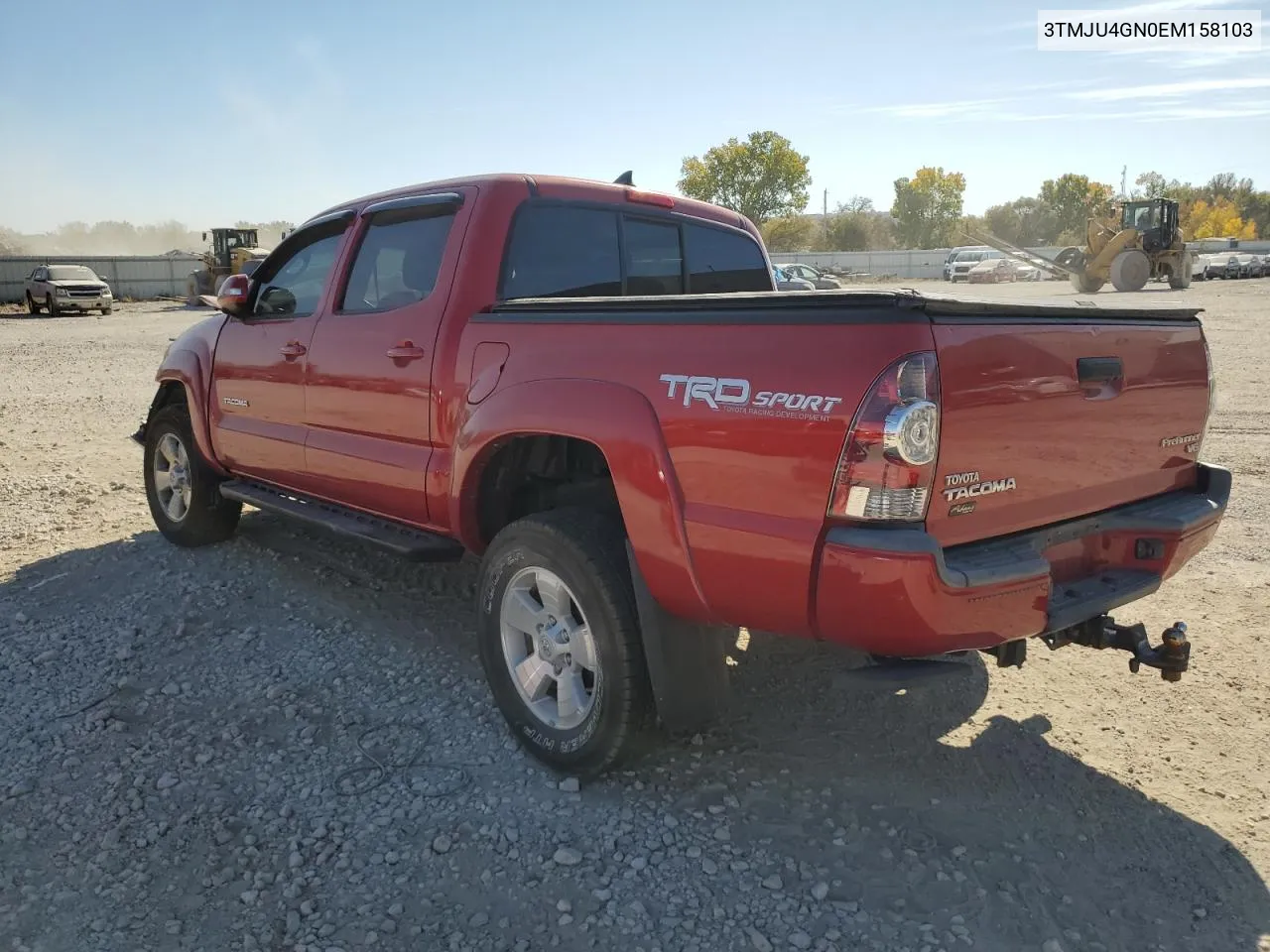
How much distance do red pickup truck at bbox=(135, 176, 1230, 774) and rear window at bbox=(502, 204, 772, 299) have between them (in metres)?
0.01

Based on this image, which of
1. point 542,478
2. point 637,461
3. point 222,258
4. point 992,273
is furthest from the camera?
point 992,273

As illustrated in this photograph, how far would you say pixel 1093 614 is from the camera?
2.89 meters

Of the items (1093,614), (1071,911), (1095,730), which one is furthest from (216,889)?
(1095,730)

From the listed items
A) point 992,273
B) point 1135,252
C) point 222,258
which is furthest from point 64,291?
point 992,273

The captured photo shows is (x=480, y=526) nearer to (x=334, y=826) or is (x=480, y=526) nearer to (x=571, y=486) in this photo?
(x=571, y=486)

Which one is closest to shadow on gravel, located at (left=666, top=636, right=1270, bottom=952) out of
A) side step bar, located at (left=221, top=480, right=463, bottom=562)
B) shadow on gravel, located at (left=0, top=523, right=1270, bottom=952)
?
shadow on gravel, located at (left=0, top=523, right=1270, bottom=952)

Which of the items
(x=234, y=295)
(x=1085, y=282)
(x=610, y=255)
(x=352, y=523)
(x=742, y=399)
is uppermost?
(x=610, y=255)

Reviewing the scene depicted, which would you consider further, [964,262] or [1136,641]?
[964,262]

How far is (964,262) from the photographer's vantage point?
4834 cm

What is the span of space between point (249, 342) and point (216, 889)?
10.2ft

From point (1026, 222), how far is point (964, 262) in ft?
183

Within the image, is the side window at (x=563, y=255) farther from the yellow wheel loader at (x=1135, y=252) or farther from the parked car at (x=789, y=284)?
the yellow wheel loader at (x=1135, y=252)

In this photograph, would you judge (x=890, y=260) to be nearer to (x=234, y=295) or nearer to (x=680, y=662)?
(x=234, y=295)

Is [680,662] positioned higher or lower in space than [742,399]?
lower
